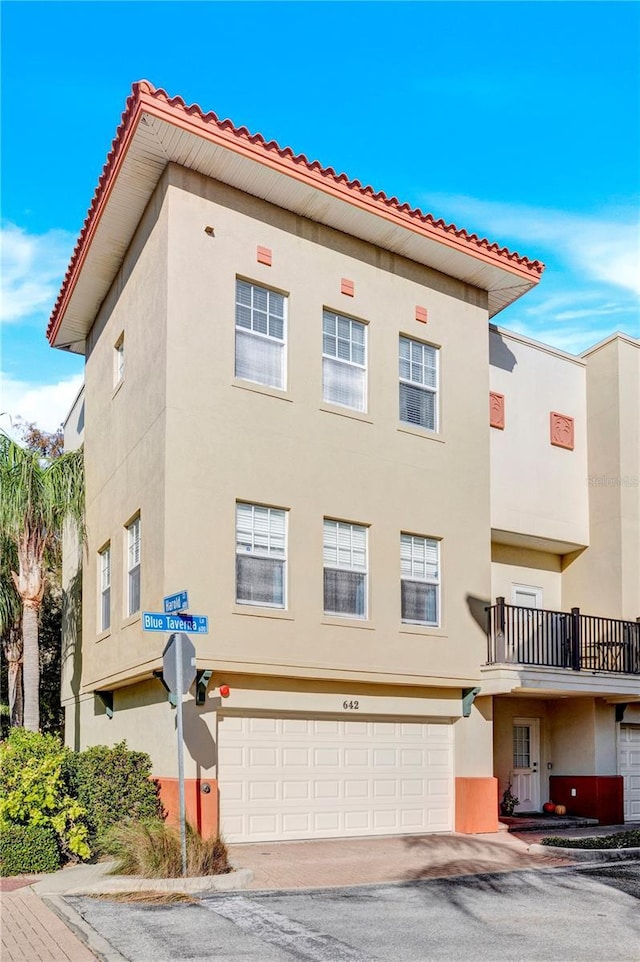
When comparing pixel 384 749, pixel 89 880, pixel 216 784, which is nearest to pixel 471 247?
pixel 384 749

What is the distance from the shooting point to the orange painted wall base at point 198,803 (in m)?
14.3

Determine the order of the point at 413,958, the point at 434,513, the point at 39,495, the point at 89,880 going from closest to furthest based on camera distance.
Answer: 1. the point at 413,958
2. the point at 89,880
3. the point at 434,513
4. the point at 39,495

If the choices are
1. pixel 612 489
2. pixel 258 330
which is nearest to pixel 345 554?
pixel 258 330

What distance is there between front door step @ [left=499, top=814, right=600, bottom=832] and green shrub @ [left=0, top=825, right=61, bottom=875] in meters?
8.62

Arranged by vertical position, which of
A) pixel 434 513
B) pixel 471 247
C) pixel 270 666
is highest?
pixel 471 247

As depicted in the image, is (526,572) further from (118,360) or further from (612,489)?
(118,360)

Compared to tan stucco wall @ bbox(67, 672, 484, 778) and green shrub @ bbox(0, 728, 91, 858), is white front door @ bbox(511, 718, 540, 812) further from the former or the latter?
green shrub @ bbox(0, 728, 91, 858)

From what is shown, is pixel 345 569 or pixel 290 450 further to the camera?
pixel 345 569

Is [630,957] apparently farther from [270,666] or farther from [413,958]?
[270,666]

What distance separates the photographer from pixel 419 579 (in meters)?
17.7

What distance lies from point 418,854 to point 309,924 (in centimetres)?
538

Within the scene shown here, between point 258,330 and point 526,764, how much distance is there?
1053 centimetres

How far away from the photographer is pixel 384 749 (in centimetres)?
1711

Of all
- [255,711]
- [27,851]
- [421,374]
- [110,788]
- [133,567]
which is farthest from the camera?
[421,374]
